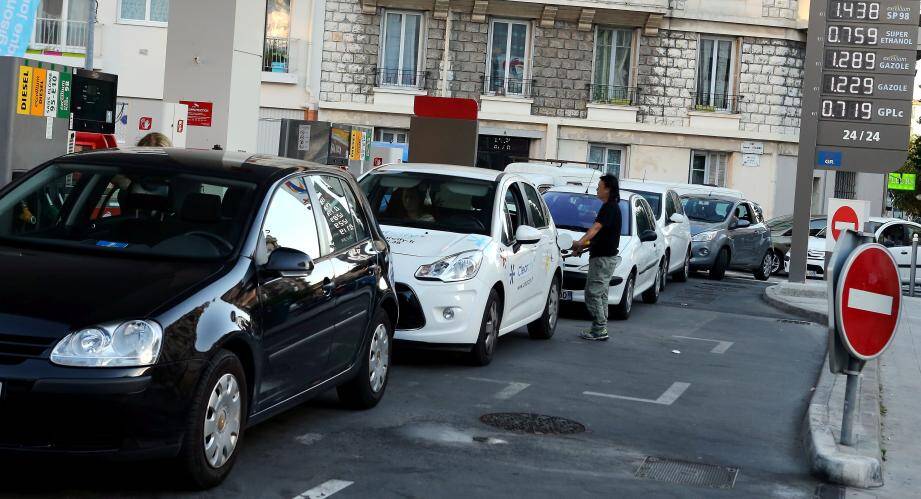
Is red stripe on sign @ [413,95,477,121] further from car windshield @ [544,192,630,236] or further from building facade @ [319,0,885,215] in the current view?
building facade @ [319,0,885,215]

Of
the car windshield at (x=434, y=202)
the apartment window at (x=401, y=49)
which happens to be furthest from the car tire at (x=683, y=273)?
the apartment window at (x=401, y=49)

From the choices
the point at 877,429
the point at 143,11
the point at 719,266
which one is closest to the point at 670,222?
the point at 719,266

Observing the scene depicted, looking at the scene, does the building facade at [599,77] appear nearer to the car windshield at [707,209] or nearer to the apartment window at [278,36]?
the apartment window at [278,36]

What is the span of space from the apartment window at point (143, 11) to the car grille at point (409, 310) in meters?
26.4

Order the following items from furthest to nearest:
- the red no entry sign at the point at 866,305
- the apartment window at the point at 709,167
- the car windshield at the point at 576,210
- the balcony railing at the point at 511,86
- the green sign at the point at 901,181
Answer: the green sign at the point at 901,181 → the apartment window at the point at 709,167 → the balcony railing at the point at 511,86 → the car windshield at the point at 576,210 → the red no entry sign at the point at 866,305

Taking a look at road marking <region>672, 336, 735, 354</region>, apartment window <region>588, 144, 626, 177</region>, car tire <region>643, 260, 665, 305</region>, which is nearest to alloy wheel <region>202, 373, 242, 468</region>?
road marking <region>672, 336, 735, 354</region>

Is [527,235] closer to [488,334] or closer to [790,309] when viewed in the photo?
[488,334]

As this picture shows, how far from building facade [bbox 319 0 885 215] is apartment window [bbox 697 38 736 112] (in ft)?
0.09

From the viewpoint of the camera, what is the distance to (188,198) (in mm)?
7246

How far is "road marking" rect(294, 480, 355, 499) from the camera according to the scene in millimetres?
6457

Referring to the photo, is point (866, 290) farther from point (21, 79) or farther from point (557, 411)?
point (21, 79)

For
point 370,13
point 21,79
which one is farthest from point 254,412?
point 370,13

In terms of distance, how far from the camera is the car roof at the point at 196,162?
7.50m

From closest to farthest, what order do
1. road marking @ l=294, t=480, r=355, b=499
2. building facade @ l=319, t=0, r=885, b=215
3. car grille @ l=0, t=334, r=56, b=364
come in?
car grille @ l=0, t=334, r=56, b=364
road marking @ l=294, t=480, r=355, b=499
building facade @ l=319, t=0, r=885, b=215
